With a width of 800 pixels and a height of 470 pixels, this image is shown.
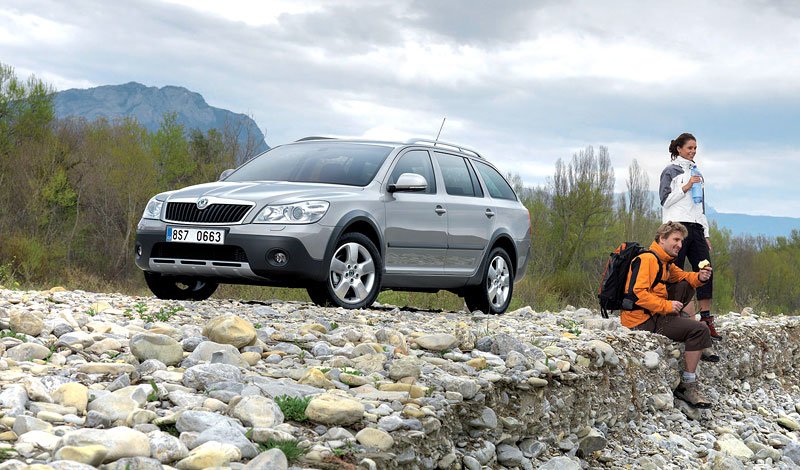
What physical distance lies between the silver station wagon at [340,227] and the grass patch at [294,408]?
3.91 meters

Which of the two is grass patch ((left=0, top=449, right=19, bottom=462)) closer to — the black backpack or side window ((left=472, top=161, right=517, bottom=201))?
the black backpack

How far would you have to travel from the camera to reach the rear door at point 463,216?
10.3 metres

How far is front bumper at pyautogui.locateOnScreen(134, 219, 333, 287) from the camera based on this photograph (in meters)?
8.33

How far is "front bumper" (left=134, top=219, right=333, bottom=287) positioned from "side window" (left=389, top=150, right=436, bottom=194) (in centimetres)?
154

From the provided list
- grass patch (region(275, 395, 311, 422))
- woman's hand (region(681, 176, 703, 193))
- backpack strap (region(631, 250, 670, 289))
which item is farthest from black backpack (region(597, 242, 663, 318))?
grass patch (region(275, 395, 311, 422))

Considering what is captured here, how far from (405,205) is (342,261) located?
111 cm

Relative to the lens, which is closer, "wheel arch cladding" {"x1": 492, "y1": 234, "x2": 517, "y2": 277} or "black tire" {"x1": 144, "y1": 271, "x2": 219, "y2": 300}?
"black tire" {"x1": 144, "y1": 271, "x2": 219, "y2": 300}

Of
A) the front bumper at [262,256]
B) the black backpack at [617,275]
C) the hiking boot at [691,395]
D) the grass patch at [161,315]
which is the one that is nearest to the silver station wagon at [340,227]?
the front bumper at [262,256]

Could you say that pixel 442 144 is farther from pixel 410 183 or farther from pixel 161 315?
pixel 161 315

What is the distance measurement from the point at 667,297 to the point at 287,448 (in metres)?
5.80

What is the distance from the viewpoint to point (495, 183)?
11695 millimetres

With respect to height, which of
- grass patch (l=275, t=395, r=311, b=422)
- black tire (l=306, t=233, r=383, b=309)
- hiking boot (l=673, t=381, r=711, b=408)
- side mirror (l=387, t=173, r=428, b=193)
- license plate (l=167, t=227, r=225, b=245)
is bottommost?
hiking boot (l=673, t=381, r=711, b=408)

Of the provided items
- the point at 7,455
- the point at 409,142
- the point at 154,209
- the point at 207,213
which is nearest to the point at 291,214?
the point at 207,213

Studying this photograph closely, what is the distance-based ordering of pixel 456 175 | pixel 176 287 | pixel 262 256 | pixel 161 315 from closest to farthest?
1. pixel 161 315
2. pixel 262 256
3. pixel 176 287
4. pixel 456 175
